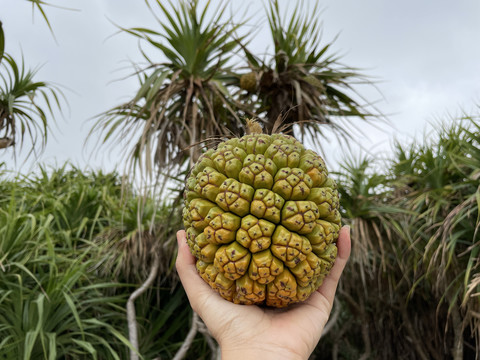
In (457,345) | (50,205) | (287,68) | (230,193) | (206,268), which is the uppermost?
(287,68)

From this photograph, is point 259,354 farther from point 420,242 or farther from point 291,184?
point 420,242

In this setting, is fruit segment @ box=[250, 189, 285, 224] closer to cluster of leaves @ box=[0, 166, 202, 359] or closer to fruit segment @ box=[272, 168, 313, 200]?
fruit segment @ box=[272, 168, 313, 200]

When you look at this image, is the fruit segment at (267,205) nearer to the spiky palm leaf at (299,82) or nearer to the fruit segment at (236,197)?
the fruit segment at (236,197)

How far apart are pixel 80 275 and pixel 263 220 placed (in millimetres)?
2470

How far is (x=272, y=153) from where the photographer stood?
1253mm

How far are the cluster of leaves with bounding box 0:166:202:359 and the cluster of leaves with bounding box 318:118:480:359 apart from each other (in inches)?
77.6

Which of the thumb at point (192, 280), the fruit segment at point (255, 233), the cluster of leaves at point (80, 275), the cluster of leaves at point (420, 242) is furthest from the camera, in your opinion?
the cluster of leaves at point (420, 242)

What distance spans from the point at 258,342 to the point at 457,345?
3.40 metres

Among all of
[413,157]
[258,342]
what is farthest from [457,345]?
[258,342]

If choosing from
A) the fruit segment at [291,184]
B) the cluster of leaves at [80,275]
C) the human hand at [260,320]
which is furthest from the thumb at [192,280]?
the cluster of leaves at [80,275]

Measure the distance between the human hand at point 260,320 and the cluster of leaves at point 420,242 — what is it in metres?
2.17

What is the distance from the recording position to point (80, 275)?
3164mm

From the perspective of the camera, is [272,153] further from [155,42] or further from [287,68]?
[155,42]

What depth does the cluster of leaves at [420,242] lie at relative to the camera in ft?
11.5
